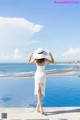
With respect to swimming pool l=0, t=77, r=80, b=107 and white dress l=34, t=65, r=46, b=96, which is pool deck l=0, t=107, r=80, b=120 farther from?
swimming pool l=0, t=77, r=80, b=107

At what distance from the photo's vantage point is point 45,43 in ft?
187

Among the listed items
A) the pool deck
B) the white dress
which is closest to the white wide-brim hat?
the white dress

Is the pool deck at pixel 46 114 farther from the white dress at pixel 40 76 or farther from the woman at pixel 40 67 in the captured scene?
the white dress at pixel 40 76

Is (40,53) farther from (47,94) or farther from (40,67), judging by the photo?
(47,94)

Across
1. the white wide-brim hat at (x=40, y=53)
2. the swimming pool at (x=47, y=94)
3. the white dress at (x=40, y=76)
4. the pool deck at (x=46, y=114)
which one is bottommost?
the swimming pool at (x=47, y=94)

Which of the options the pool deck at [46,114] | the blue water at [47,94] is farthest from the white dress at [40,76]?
the blue water at [47,94]

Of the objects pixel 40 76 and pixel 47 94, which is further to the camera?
pixel 47 94

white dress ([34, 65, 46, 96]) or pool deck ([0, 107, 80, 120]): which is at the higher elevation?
white dress ([34, 65, 46, 96])

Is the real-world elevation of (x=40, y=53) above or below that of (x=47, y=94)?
above

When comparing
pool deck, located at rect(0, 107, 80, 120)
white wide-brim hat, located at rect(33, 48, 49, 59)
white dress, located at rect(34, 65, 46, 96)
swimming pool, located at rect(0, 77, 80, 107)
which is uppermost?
white wide-brim hat, located at rect(33, 48, 49, 59)

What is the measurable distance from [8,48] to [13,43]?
1.34 metres

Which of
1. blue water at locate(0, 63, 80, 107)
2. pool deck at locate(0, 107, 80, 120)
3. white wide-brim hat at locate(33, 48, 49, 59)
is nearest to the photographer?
pool deck at locate(0, 107, 80, 120)

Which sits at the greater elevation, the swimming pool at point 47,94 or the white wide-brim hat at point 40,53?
the white wide-brim hat at point 40,53

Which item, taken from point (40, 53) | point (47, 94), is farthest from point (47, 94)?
point (40, 53)
